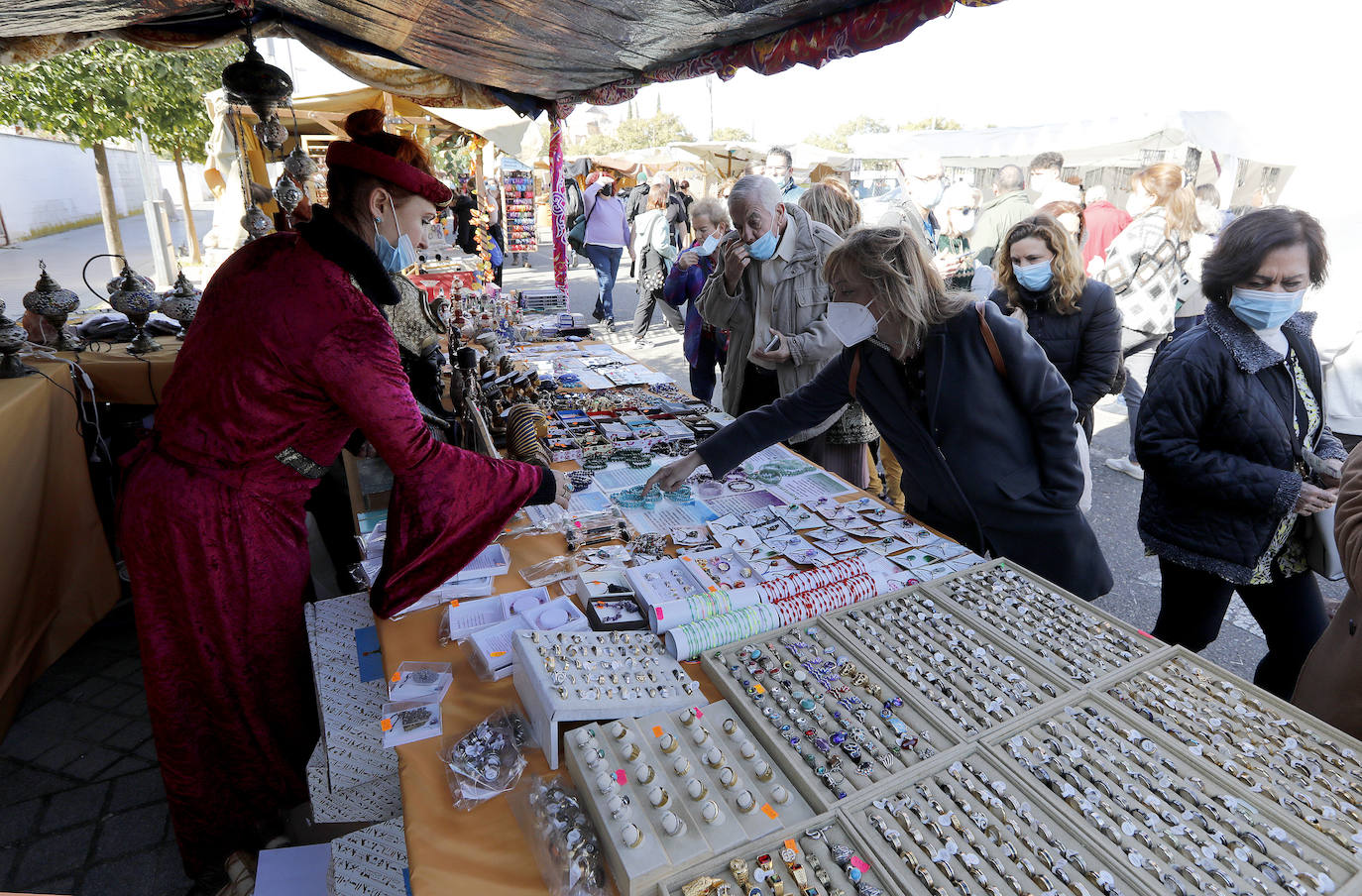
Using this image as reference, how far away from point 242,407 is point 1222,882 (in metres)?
2.05

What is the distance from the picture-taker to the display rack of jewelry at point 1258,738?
106cm

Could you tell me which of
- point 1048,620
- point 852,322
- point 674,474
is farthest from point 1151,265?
point 1048,620

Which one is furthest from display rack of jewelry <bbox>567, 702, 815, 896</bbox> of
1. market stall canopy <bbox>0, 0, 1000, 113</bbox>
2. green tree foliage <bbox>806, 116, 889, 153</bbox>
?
green tree foliage <bbox>806, 116, 889, 153</bbox>

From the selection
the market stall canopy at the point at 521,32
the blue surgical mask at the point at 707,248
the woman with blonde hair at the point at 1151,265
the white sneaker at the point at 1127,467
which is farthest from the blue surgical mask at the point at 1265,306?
the blue surgical mask at the point at 707,248

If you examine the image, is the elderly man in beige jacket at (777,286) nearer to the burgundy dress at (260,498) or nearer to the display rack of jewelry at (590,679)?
the burgundy dress at (260,498)

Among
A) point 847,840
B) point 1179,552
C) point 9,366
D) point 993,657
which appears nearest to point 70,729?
point 9,366

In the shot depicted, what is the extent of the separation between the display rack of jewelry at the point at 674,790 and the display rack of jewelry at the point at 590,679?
4 centimetres

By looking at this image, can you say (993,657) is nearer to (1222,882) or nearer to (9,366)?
(1222,882)

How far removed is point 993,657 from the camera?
55.6 inches

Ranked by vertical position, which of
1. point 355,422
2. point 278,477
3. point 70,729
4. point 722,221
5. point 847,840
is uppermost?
point 722,221

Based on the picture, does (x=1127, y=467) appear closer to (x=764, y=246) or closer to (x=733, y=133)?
(x=764, y=246)

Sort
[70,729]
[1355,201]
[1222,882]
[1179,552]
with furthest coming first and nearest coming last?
[1355,201] < [70,729] < [1179,552] < [1222,882]

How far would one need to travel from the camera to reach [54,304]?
134 inches

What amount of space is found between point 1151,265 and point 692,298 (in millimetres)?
3213
